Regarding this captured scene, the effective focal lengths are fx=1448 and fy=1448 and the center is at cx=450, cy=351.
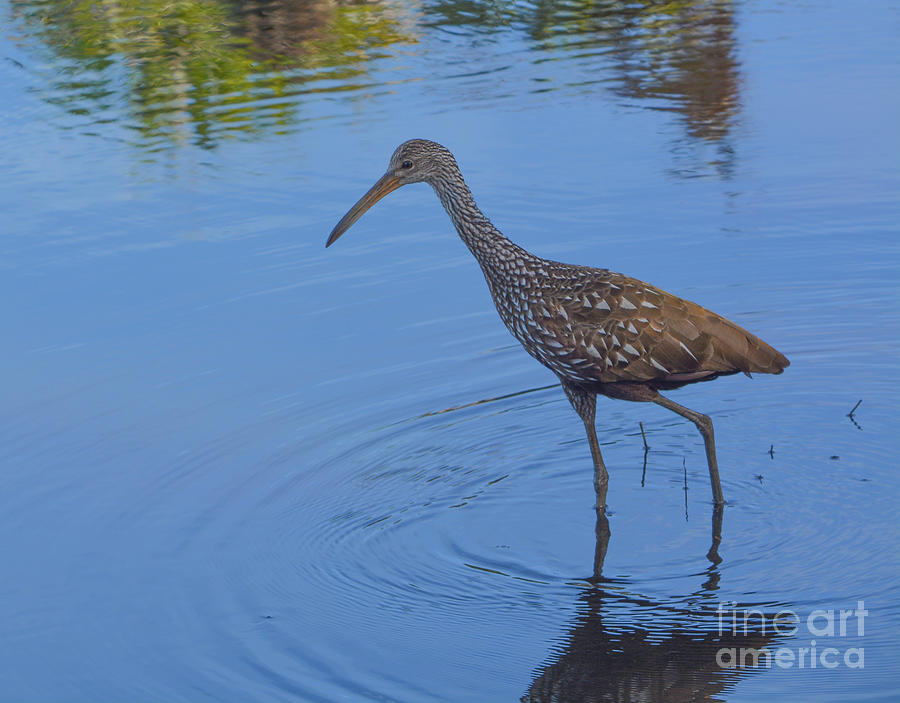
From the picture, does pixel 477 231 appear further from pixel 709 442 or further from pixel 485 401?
pixel 709 442

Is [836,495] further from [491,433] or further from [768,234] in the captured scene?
[768,234]

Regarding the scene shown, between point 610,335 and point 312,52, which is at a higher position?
point 610,335

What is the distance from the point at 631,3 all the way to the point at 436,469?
9738 mm

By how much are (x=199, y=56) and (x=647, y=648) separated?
10267mm

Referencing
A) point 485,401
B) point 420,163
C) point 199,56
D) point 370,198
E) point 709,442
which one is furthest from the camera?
point 199,56

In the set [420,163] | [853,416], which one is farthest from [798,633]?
[420,163]

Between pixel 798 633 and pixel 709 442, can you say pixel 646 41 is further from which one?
pixel 798 633

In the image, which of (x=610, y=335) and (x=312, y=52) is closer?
(x=610, y=335)

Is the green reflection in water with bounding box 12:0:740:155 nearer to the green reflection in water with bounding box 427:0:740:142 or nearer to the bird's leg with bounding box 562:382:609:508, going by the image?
the green reflection in water with bounding box 427:0:740:142

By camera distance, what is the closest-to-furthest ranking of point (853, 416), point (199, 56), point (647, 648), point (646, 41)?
point (647, 648)
point (853, 416)
point (646, 41)
point (199, 56)

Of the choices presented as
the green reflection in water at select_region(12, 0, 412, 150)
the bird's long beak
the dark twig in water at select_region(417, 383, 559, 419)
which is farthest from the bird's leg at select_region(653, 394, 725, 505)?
the green reflection in water at select_region(12, 0, 412, 150)

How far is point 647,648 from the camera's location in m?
5.43

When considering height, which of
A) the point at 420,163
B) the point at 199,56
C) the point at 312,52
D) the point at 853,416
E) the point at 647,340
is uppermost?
the point at 420,163

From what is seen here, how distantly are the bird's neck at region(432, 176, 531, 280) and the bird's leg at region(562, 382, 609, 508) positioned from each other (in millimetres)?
654
